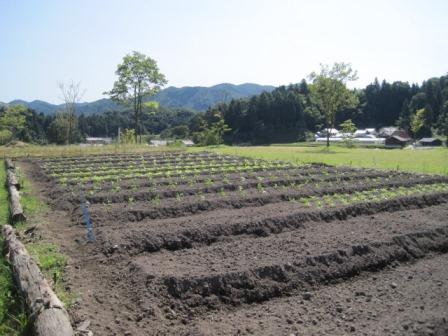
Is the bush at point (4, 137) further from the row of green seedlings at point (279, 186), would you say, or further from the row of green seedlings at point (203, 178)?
the row of green seedlings at point (279, 186)

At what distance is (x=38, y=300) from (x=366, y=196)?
27.5 ft

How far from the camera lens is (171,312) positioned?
4.63 metres

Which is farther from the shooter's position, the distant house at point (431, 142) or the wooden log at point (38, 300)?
the distant house at point (431, 142)

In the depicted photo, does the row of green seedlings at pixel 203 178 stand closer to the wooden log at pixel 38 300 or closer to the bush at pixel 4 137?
the wooden log at pixel 38 300

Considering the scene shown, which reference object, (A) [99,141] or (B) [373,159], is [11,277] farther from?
(A) [99,141]

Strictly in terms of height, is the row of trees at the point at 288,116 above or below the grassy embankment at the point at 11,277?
above

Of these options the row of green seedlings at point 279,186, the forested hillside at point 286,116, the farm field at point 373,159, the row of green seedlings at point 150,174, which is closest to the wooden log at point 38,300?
the row of green seedlings at point 279,186

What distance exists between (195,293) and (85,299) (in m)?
1.38

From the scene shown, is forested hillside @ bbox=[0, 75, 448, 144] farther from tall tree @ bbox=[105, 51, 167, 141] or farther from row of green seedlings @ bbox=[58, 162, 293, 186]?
row of green seedlings @ bbox=[58, 162, 293, 186]

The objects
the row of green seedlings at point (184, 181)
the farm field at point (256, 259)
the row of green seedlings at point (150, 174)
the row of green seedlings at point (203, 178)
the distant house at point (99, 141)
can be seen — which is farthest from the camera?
the distant house at point (99, 141)

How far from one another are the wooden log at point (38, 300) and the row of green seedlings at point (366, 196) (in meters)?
6.14

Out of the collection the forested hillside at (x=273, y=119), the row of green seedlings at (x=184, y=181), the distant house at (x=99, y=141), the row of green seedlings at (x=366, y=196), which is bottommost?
the row of green seedlings at (x=366, y=196)

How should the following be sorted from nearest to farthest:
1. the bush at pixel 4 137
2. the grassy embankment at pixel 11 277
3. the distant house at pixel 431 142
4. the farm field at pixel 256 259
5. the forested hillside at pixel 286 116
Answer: the grassy embankment at pixel 11 277 < the farm field at pixel 256 259 < the bush at pixel 4 137 < the distant house at pixel 431 142 < the forested hillside at pixel 286 116

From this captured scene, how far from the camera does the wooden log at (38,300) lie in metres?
3.90
